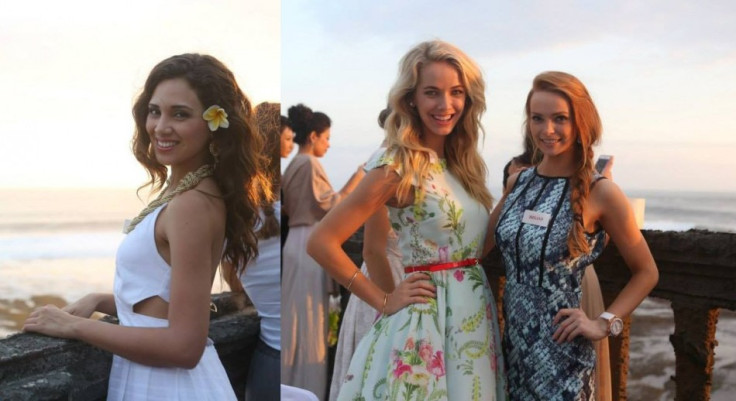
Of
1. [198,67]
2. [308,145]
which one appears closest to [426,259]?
[198,67]

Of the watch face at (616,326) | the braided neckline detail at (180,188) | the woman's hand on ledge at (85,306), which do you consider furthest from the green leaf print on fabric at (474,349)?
the woman's hand on ledge at (85,306)

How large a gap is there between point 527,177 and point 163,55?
1068 mm

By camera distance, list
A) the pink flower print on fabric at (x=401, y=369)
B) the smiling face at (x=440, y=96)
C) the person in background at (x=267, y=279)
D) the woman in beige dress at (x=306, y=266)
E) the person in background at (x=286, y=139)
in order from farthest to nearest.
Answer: the woman in beige dress at (x=306, y=266) → the person in background at (x=286, y=139) → the smiling face at (x=440, y=96) → the pink flower print on fabric at (x=401, y=369) → the person in background at (x=267, y=279)

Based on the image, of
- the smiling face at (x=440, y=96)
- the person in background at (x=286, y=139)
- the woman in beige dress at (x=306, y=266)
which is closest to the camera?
the smiling face at (x=440, y=96)

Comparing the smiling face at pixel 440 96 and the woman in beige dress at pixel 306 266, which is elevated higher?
the smiling face at pixel 440 96

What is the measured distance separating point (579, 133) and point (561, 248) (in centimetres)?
31

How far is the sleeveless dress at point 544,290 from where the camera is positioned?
2.17 metres

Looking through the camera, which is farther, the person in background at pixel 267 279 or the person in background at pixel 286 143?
the person in background at pixel 286 143

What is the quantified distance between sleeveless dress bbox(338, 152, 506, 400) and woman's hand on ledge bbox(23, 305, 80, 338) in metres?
0.82

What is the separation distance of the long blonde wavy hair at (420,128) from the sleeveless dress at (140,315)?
71 centimetres

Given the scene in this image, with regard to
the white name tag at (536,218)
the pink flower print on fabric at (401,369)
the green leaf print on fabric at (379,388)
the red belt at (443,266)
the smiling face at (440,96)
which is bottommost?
the green leaf print on fabric at (379,388)

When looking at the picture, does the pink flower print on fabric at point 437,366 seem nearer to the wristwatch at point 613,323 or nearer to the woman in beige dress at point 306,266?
the wristwatch at point 613,323

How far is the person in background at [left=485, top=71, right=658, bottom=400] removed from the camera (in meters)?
2.16

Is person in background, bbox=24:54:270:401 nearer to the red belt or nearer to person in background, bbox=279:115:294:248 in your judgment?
the red belt
